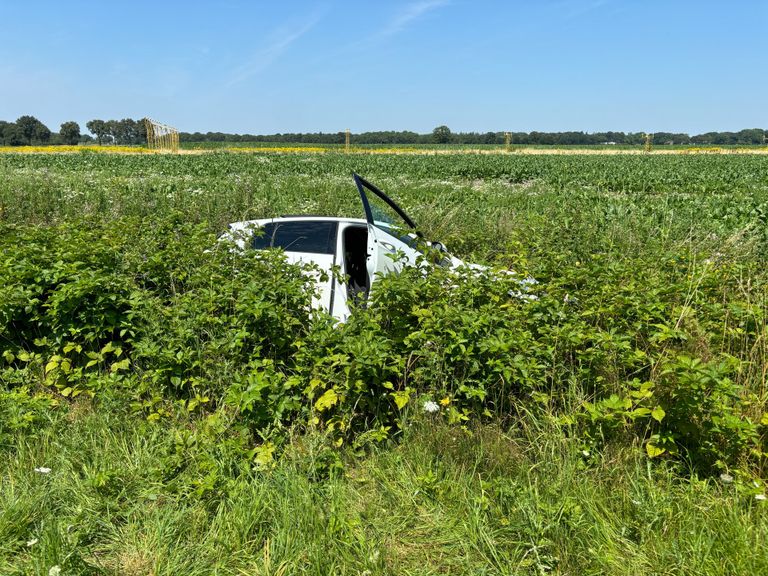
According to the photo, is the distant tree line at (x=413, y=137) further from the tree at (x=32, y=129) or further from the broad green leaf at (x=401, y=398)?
the broad green leaf at (x=401, y=398)

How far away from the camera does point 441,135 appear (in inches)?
3578

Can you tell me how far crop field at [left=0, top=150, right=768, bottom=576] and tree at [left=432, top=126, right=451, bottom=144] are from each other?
8905cm

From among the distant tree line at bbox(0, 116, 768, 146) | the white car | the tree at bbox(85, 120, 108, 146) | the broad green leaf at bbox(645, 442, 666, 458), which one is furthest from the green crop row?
the tree at bbox(85, 120, 108, 146)

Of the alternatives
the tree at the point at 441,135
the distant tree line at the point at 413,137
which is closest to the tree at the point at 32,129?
the distant tree line at the point at 413,137

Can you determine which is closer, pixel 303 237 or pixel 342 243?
pixel 342 243

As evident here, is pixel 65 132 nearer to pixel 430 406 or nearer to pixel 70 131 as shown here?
pixel 70 131

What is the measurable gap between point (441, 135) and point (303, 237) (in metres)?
89.6

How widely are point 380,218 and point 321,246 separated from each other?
0.78m

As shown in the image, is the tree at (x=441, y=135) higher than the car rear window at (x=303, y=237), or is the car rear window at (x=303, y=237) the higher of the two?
the tree at (x=441, y=135)

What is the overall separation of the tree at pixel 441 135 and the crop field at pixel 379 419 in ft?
→ 292

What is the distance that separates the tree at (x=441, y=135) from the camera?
3557 inches

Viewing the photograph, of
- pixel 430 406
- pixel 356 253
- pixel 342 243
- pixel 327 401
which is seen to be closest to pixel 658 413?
pixel 430 406

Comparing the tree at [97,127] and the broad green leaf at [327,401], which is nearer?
the broad green leaf at [327,401]

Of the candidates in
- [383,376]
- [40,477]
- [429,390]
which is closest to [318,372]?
[383,376]
